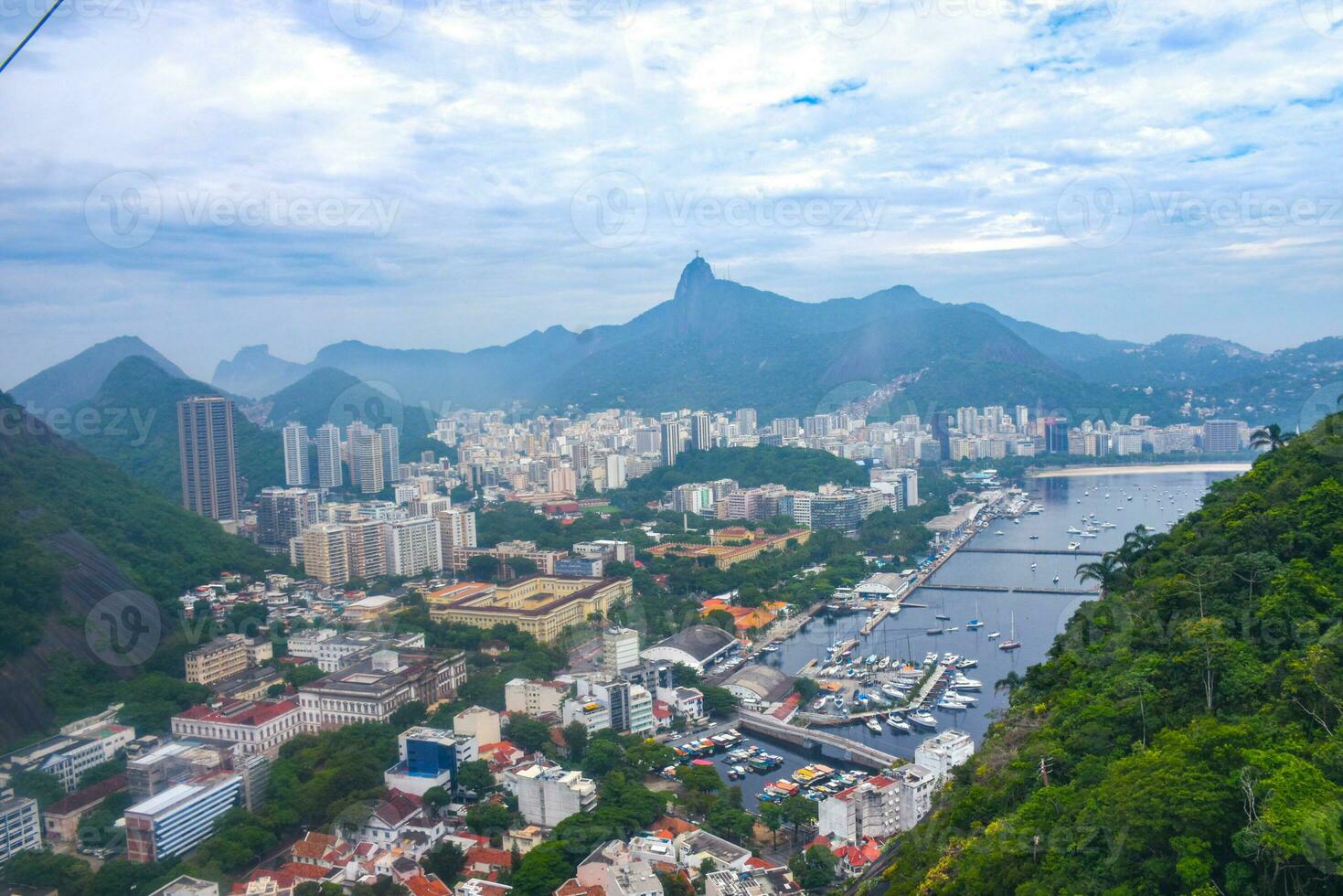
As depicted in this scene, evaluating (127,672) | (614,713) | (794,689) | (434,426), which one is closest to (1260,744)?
(614,713)

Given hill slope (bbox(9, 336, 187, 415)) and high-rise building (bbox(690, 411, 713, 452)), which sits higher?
hill slope (bbox(9, 336, 187, 415))

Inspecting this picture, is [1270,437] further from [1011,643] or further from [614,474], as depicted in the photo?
[614,474]

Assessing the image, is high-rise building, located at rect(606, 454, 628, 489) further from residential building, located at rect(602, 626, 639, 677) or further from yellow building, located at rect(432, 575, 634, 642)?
residential building, located at rect(602, 626, 639, 677)

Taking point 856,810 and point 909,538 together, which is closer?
point 856,810

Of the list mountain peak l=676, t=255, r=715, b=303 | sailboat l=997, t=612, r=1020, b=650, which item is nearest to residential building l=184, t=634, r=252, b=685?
sailboat l=997, t=612, r=1020, b=650

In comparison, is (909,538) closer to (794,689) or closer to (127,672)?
(794,689)
